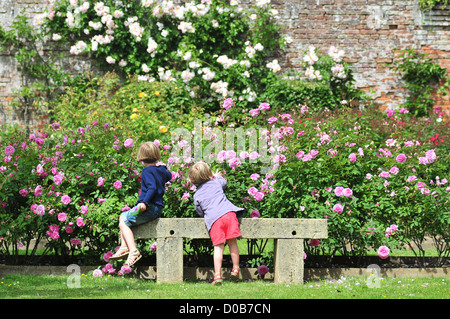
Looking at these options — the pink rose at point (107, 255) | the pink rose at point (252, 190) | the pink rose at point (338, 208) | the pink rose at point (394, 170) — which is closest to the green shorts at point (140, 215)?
the pink rose at point (107, 255)

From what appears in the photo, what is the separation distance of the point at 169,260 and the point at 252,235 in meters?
0.68

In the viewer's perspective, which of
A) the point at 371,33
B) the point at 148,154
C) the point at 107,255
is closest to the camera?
the point at 148,154

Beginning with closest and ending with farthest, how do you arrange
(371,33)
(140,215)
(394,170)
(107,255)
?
(140,215), (107,255), (394,170), (371,33)

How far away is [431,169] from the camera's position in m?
5.21

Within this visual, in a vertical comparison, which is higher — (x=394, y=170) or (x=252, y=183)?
(x=394, y=170)

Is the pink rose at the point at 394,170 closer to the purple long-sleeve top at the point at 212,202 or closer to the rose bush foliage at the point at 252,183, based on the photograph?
the rose bush foliage at the point at 252,183

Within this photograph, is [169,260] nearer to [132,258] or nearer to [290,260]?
[132,258]

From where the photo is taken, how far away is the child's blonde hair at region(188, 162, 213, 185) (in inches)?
179

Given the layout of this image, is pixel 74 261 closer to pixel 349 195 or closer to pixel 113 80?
pixel 349 195

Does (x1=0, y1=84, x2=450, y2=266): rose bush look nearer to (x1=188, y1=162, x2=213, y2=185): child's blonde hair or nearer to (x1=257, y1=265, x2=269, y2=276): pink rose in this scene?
(x1=188, y1=162, x2=213, y2=185): child's blonde hair

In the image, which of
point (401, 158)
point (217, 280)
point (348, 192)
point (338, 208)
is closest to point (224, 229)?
point (217, 280)

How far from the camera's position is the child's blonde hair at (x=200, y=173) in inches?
179

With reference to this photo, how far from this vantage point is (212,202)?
14.5 feet

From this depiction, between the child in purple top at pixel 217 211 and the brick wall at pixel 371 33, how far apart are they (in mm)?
5023
